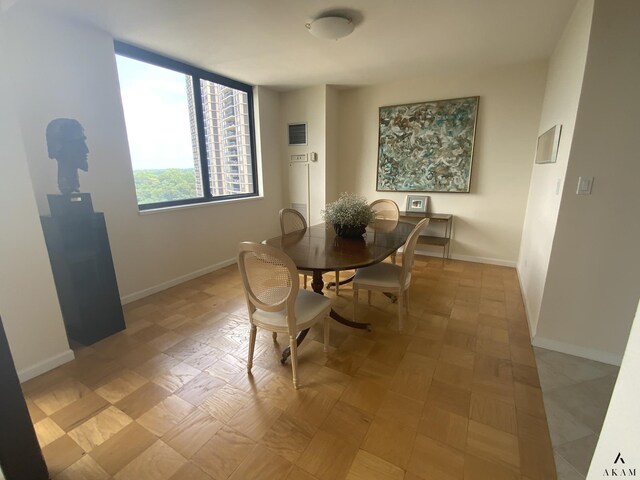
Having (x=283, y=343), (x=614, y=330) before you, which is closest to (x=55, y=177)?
(x=283, y=343)

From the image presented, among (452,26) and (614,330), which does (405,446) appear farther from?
(452,26)

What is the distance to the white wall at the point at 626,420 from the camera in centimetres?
57

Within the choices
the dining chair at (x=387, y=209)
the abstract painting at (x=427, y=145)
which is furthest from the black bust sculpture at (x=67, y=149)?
the abstract painting at (x=427, y=145)

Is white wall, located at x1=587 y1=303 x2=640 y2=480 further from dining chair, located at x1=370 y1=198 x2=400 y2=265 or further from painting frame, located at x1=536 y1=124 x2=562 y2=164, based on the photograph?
dining chair, located at x1=370 y1=198 x2=400 y2=265

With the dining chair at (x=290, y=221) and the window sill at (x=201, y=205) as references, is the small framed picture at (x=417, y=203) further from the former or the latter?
the window sill at (x=201, y=205)

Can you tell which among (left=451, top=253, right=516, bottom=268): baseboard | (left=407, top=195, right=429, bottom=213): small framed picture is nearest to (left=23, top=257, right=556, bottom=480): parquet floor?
(left=451, top=253, right=516, bottom=268): baseboard

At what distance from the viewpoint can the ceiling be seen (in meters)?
2.05

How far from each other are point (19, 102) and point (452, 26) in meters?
3.34

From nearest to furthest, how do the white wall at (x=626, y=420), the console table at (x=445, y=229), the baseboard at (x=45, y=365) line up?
the white wall at (x=626, y=420) < the baseboard at (x=45, y=365) < the console table at (x=445, y=229)

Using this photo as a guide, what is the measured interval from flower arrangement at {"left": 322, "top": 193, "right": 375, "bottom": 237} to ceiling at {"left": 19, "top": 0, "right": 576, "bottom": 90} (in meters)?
1.42

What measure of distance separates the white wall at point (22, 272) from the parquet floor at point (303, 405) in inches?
6.8

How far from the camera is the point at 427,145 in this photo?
12.8ft

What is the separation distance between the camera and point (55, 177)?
225cm

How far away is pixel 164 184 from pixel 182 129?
0.67m
